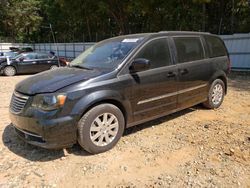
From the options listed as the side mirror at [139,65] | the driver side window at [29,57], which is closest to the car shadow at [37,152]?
the side mirror at [139,65]

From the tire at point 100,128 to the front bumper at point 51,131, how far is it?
14 centimetres

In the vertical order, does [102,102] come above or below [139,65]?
below

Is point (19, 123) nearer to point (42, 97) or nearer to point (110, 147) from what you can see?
point (42, 97)

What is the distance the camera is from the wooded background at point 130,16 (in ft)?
49.1

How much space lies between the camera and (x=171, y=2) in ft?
50.9

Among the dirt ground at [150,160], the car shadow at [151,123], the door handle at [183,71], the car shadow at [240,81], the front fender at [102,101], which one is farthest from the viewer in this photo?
the car shadow at [240,81]

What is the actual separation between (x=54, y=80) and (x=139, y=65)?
128cm

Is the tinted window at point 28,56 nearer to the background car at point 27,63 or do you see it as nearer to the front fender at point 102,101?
the background car at point 27,63

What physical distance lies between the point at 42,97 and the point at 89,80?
0.68 m

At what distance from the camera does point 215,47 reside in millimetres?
6027

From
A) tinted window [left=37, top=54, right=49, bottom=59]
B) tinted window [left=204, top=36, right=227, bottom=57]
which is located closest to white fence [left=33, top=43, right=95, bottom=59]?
tinted window [left=37, top=54, right=49, bottom=59]

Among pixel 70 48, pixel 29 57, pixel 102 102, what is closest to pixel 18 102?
pixel 102 102

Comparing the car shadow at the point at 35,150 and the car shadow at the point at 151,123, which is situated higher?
the car shadow at the point at 151,123

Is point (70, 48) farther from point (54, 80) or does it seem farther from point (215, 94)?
point (54, 80)
